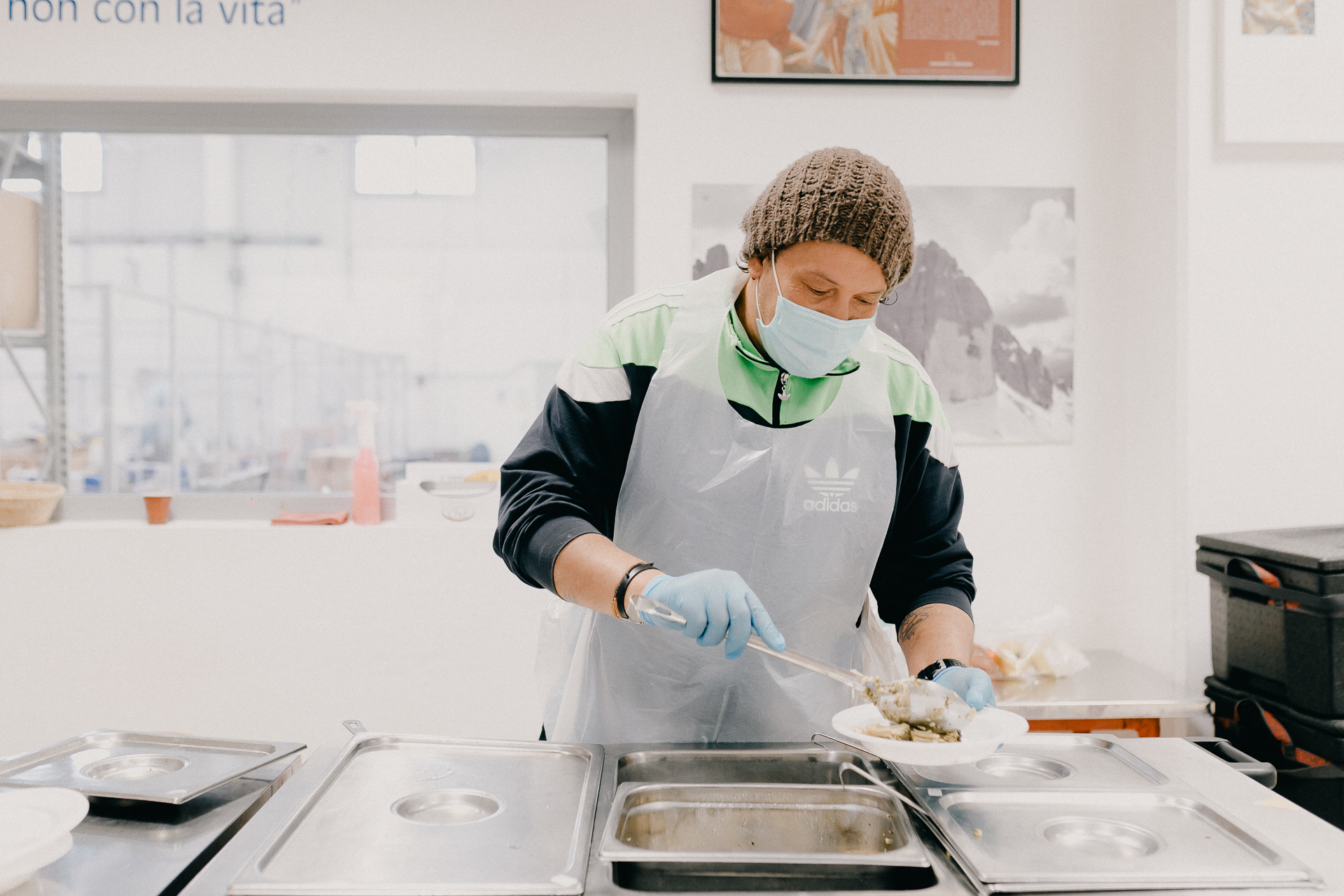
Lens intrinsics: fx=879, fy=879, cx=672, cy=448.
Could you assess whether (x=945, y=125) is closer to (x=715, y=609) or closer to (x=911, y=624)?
(x=911, y=624)

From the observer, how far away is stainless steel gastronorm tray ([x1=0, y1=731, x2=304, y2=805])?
1.04 meters

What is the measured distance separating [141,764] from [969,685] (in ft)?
3.64

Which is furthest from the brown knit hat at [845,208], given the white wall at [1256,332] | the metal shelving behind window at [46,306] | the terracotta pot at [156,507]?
the metal shelving behind window at [46,306]

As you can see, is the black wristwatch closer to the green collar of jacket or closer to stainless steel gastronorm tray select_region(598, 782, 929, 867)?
stainless steel gastronorm tray select_region(598, 782, 929, 867)

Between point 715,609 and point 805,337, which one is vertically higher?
point 805,337

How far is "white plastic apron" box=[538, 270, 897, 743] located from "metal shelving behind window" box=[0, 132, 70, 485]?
214 cm

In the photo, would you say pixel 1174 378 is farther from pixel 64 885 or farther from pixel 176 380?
pixel 176 380

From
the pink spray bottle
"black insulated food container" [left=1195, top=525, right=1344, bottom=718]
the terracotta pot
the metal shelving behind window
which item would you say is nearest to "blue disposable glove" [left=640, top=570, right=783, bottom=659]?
"black insulated food container" [left=1195, top=525, right=1344, bottom=718]

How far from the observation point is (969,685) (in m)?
1.17

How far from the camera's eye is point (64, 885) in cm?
87

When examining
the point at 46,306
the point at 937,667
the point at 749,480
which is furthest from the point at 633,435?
the point at 46,306

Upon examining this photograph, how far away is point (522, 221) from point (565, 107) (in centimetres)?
35

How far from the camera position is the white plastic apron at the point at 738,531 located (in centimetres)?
131

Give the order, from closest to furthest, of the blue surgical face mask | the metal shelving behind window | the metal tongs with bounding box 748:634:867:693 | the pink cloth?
the metal tongs with bounding box 748:634:867:693, the blue surgical face mask, the pink cloth, the metal shelving behind window
